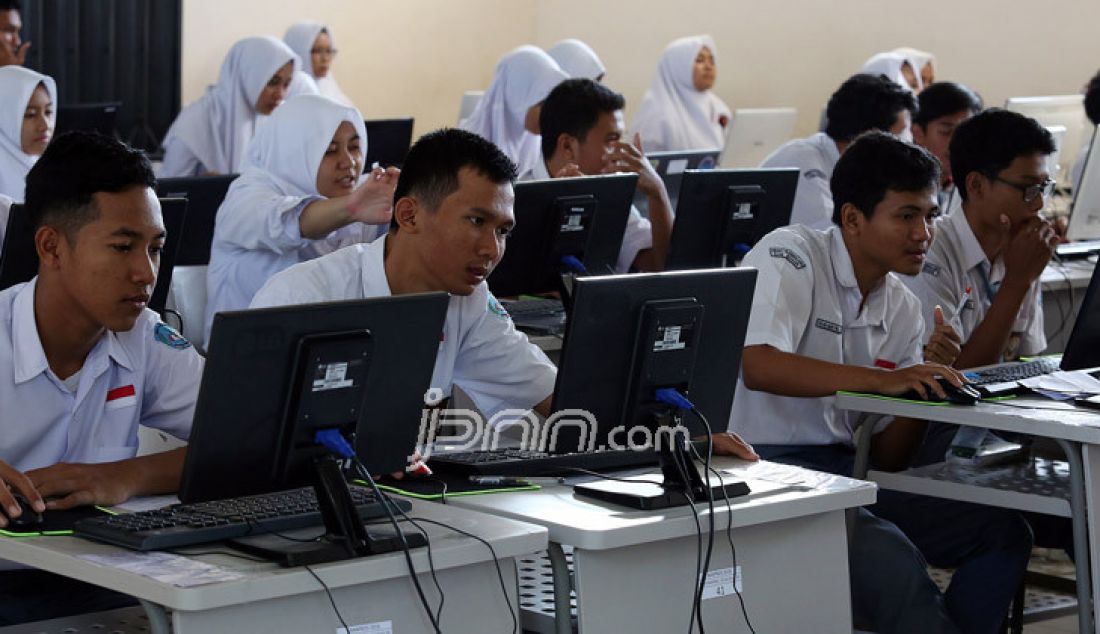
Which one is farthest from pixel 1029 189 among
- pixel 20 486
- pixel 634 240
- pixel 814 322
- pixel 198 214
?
pixel 20 486

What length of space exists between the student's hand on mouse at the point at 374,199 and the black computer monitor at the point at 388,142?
144cm

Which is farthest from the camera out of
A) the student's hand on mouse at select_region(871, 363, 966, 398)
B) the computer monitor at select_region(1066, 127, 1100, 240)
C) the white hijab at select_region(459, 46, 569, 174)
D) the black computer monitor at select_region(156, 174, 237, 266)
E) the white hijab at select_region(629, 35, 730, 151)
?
the white hijab at select_region(629, 35, 730, 151)

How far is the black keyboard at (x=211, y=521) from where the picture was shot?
6.22 feet

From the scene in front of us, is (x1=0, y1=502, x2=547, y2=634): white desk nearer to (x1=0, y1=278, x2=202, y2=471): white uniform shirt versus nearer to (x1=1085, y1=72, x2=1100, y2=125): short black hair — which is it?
(x1=0, y1=278, x2=202, y2=471): white uniform shirt

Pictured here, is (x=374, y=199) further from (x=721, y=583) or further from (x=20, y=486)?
(x=20, y=486)

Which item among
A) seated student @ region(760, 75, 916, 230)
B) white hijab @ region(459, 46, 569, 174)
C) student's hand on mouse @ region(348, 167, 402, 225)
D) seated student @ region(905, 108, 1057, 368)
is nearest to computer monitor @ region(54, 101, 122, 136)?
white hijab @ region(459, 46, 569, 174)

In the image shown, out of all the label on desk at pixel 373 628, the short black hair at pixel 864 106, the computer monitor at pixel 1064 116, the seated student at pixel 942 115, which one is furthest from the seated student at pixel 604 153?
the label on desk at pixel 373 628

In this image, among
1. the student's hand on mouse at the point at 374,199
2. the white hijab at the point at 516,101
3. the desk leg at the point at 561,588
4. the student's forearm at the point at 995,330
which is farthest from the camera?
the white hijab at the point at 516,101

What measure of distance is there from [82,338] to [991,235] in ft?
7.65

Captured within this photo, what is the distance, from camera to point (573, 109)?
15.4ft

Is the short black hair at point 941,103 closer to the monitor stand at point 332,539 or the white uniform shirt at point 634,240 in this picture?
the white uniform shirt at point 634,240

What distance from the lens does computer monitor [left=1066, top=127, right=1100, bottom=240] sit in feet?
15.6

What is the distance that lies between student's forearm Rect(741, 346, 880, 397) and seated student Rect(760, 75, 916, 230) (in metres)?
2.03

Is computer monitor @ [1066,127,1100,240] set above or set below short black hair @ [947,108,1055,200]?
below
